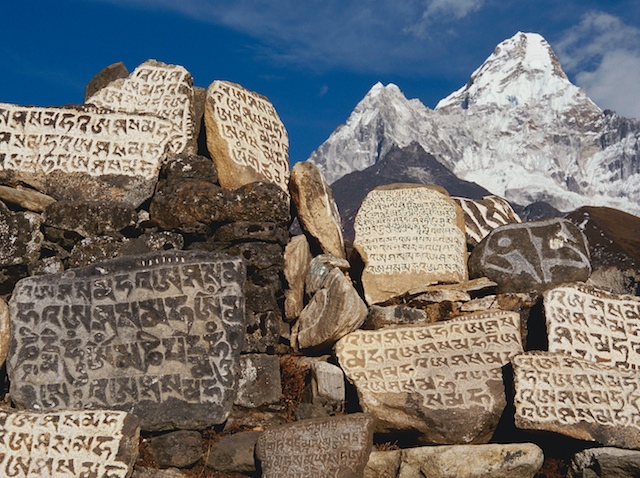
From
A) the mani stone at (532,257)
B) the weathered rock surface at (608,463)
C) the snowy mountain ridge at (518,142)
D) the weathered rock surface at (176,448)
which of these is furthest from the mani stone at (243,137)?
the snowy mountain ridge at (518,142)

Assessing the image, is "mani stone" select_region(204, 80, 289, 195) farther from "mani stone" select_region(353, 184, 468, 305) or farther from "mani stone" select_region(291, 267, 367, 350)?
"mani stone" select_region(291, 267, 367, 350)

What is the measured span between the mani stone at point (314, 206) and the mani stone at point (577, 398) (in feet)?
9.04

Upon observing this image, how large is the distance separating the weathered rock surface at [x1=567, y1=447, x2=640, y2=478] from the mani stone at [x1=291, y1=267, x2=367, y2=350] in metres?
2.47

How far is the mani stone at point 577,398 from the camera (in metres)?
6.78

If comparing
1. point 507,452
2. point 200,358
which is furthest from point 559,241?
point 200,358

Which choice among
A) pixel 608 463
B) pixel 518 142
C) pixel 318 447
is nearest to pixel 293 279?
pixel 318 447

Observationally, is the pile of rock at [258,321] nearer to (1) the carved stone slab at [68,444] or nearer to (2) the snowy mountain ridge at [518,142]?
(1) the carved stone slab at [68,444]

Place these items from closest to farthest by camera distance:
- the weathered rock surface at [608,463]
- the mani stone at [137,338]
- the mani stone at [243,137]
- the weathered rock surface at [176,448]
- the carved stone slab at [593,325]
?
the weathered rock surface at [608,463], the weathered rock surface at [176,448], the mani stone at [137,338], the carved stone slab at [593,325], the mani stone at [243,137]

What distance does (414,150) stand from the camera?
260ft

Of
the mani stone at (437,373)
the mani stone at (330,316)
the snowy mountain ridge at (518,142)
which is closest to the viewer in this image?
the mani stone at (437,373)

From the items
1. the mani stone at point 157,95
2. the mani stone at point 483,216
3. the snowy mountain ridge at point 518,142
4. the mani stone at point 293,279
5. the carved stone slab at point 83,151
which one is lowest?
the mani stone at point 293,279

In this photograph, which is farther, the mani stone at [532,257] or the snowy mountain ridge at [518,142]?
the snowy mountain ridge at [518,142]

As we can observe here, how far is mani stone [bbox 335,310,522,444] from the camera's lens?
709 centimetres

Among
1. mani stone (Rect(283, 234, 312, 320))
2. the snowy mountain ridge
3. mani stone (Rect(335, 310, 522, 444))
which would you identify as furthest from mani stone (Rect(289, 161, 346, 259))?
the snowy mountain ridge
